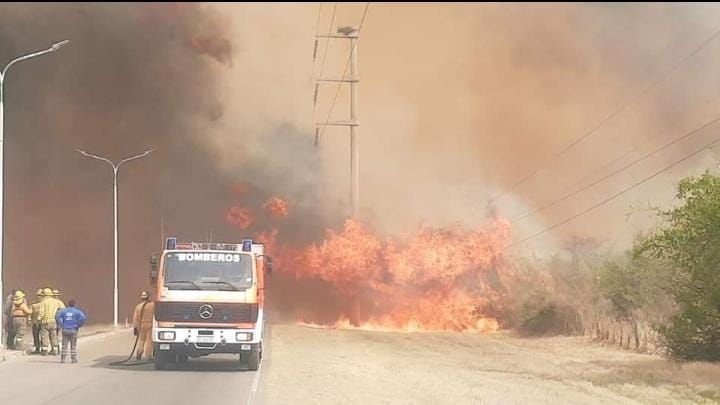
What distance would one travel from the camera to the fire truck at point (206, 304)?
20531 millimetres

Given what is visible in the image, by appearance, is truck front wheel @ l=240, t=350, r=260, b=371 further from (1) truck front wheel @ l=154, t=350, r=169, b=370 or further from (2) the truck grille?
(1) truck front wheel @ l=154, t=350, r=169, b=370

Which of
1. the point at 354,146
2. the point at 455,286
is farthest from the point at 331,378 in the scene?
the point at 354,146

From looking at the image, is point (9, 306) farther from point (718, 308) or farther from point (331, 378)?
point (718, 308)

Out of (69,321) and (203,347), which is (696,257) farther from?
(69,321)

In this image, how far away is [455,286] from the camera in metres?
45.7

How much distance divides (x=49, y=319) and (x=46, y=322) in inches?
5.0

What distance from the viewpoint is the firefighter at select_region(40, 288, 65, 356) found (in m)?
25.3

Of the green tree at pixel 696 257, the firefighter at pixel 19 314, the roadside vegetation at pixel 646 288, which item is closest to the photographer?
the green tree at pixel 696 257

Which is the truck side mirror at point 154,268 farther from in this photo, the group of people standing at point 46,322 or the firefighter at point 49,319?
the firefighter at point 49,319

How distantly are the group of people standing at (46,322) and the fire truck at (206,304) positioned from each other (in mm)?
3534

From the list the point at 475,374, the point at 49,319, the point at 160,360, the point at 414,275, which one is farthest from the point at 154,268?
the point at 414,275

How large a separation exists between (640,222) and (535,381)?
2098 centimetres

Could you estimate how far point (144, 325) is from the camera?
934 inches

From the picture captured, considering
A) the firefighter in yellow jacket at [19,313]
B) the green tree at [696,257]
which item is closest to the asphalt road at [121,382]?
the firefighter in yellow jacket at [19,313]
